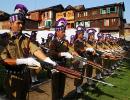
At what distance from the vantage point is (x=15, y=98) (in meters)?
7.21

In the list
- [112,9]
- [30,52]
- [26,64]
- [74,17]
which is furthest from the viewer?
[74,17]

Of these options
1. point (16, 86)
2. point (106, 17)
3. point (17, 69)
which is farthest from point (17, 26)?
point (106, 17)

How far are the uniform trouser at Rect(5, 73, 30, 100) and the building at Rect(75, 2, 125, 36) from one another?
8136cm

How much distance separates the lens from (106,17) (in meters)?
93.0

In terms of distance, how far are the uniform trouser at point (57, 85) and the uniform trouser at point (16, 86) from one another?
2866 mm

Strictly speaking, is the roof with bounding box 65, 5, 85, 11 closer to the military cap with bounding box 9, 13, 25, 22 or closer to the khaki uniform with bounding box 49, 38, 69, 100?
the khaki uniform with bounding box 49, 38, 69, 100

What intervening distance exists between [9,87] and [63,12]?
93853 millimetres

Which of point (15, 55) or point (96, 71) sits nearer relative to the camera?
point (15, 55)

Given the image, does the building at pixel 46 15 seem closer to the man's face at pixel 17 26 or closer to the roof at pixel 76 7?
the roof at pixel 76 7

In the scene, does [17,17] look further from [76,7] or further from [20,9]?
[76,7]

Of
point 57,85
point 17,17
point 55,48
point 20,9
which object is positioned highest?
point 20,9

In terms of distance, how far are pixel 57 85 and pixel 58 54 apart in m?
0.89

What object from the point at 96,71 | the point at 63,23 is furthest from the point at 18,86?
the point at 96,71

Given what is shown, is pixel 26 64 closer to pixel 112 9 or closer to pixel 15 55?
pixel 15 55
